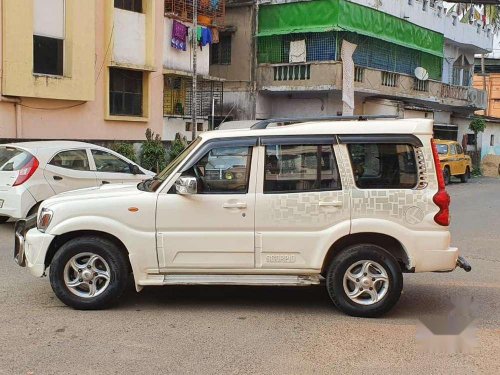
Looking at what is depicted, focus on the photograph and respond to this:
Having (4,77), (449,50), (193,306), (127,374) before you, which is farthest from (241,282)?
(449,50)

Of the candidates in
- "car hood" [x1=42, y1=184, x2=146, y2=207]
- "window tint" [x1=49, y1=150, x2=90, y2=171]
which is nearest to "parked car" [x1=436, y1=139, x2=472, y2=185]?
"window tint" [x1=49, y1=150, x2=90, y2=171]

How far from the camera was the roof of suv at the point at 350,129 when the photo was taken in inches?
228

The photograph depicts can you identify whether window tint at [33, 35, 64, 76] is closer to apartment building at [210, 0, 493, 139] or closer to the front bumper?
apartment building at [210, 0, 493, 139]

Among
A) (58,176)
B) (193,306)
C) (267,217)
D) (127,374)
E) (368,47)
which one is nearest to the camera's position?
(127,374)

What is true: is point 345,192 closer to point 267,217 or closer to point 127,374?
point 267,217

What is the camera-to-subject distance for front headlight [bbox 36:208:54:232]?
228 inches

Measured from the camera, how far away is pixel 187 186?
5.59 metres

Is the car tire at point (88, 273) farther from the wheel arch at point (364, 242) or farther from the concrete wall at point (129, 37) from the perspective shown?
the concrete wall at point (129, 37)

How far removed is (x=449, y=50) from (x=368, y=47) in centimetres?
1100

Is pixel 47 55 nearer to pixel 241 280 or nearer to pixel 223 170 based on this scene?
pixel 223 170

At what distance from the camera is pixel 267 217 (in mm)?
5676

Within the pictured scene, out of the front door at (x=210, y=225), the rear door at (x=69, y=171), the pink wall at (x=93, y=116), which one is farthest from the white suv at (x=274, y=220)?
the pink wall at (x=93, y=116)

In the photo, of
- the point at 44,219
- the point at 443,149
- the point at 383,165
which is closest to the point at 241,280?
the point at 383,165

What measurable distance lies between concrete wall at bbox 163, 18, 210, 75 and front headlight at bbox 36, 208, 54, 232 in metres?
16.6
